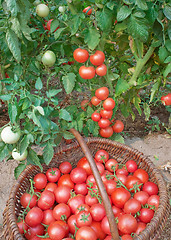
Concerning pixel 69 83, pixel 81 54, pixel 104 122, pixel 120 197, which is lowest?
pixel 120 197

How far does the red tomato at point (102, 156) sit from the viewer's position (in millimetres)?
1312

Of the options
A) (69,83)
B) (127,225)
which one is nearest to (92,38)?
(69,83)

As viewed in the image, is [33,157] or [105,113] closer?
[33,157]

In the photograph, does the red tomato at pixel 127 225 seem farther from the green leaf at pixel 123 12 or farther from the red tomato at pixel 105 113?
the green leaf at pixel 123 12

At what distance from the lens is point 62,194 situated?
1143 mm

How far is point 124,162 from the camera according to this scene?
136cm

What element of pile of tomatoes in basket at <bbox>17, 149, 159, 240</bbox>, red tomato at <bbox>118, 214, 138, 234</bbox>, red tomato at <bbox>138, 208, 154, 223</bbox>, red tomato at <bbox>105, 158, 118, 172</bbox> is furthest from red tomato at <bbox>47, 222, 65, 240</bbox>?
red tomato at <bbox>105, 158, 118, 172</bbox>

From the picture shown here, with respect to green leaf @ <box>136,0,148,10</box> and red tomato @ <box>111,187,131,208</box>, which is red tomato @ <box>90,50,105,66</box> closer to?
green leaf @ <box>136,0,148,10</box>

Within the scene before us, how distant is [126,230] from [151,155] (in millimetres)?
798

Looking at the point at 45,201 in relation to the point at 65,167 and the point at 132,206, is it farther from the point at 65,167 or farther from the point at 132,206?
the point at 132,206

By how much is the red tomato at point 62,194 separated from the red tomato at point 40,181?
88 millimetres

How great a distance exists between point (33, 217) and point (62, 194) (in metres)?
0.19

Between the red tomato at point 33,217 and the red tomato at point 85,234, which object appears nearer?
the red tomato at point 85,234

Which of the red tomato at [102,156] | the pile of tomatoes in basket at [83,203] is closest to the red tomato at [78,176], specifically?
the pile of tomatoes in basket at [83,203]
